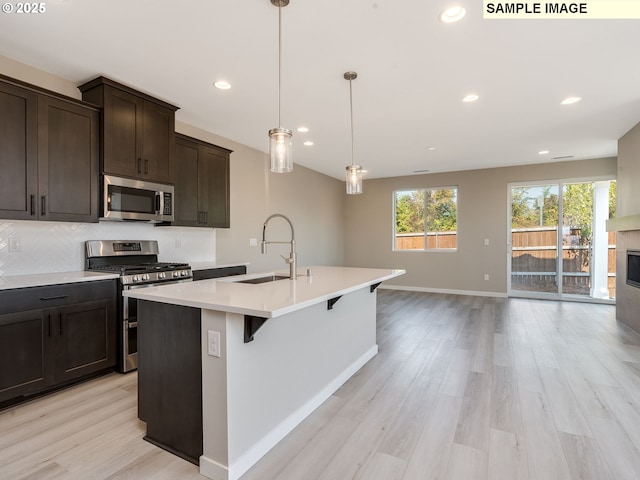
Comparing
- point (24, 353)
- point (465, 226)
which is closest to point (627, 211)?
point (465, 226)

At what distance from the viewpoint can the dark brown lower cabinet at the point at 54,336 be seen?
2.21m

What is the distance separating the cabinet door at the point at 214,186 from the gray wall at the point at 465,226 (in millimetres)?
4182

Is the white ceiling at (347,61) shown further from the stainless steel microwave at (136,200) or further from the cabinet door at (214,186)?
the stainless steel microwave at (136,200)

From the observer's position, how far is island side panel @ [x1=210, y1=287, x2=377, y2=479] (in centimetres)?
Result: 162

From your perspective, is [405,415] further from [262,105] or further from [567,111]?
[567,111]

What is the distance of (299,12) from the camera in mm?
2020

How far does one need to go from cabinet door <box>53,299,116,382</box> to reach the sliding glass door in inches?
262

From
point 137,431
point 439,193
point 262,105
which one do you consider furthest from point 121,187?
point 439,193

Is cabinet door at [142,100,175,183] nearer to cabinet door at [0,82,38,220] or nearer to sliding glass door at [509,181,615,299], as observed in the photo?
cabinet door at [0,82,38,220]

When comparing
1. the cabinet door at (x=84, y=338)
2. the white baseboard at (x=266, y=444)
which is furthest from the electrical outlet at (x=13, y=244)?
the white baseboard at (x=266, y=444)

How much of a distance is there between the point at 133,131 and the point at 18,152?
35.1 inches

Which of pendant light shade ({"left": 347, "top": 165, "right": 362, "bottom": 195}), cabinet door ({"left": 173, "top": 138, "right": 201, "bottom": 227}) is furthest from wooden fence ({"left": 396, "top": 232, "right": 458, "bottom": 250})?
cabinet door ({"left": 173, "top": 138, "right": 201, "bottom": 227})

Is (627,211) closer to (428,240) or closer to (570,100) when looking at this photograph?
(570,100)

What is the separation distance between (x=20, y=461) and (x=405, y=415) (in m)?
2.21
